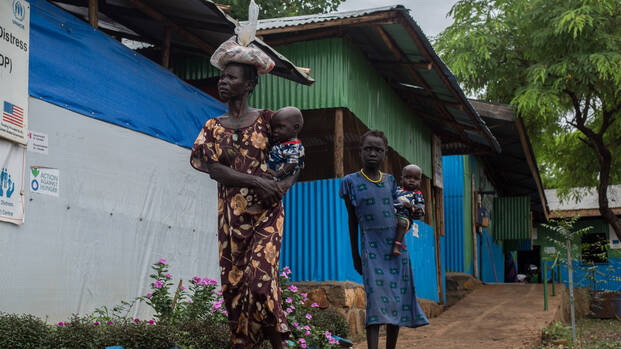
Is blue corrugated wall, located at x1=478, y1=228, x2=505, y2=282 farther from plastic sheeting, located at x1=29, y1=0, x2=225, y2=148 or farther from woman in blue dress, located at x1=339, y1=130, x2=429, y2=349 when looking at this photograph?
woman in blue dress, located at x1=339, y1=130, x2=429, y2=349

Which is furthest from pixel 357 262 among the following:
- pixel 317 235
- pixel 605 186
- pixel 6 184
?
pixel 605 186

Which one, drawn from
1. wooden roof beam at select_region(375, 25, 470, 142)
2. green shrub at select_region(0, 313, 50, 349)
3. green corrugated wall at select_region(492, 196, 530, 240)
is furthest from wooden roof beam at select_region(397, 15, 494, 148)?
green corrugated wall at select_region(492, 196, 530, 240)

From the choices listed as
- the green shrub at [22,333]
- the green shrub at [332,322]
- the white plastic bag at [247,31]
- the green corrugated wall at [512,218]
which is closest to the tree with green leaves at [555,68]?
the green corrugated wall at [512,218]

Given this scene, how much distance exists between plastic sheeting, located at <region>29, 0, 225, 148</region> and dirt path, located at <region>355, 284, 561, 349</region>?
3253 millimetres

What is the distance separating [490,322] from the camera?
10.0m

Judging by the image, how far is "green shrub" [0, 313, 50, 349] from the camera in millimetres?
3977

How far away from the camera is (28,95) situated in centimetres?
508

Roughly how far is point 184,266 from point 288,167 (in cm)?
368

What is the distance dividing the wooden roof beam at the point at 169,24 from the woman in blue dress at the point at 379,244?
3.17m

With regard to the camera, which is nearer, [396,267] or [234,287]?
[234,287]

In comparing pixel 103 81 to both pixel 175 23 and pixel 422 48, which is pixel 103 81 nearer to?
pixel 175 23

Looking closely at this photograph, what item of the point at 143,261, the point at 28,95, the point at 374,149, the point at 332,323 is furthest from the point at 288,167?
the point at 332,323

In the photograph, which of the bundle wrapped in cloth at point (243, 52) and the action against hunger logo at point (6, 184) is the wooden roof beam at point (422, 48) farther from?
the action against hunger logo at point (6, 184)

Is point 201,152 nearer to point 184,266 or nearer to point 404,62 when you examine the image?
point 184,266
